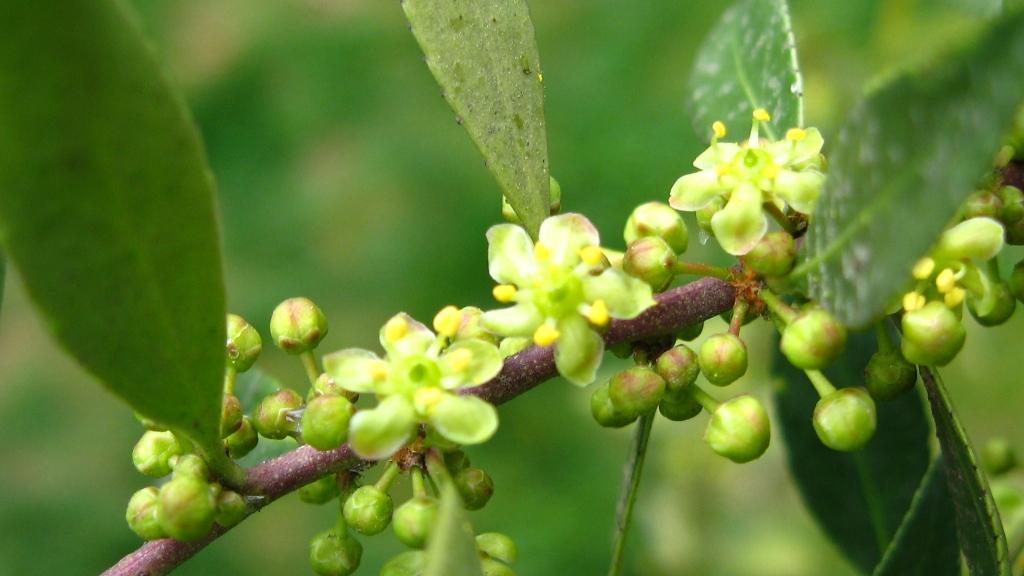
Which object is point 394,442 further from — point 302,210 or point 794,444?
point 302,210

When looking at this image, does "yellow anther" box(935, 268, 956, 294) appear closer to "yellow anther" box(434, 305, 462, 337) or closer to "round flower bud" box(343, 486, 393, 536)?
"yellow anther" box(434, 305, 462, 337)

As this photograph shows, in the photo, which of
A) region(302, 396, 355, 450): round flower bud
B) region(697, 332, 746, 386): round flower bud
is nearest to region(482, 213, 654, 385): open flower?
region(697, 332, 746, 386): round flower bud

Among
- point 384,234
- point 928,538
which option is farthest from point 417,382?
point 384,234

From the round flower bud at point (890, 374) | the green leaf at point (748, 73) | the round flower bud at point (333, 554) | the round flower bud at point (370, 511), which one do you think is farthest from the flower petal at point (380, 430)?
the green leaf at point (748, 73)

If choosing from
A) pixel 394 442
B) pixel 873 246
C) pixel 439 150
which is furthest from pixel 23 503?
pixel 873 246

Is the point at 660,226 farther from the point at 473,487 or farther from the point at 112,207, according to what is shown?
the point at 112,207
